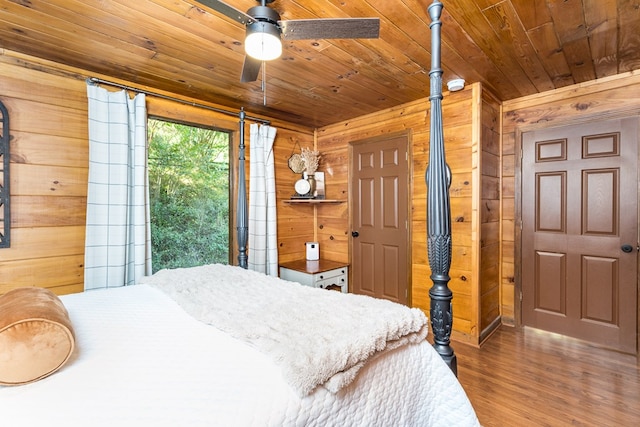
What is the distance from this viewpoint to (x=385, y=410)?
1058 millimetres

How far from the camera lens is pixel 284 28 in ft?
4.69

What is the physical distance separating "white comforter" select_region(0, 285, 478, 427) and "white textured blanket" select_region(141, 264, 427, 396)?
0.04m

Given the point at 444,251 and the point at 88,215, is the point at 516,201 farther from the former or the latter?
the point at 88,215

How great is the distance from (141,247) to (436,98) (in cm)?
230

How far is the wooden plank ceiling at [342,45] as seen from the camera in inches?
63.9

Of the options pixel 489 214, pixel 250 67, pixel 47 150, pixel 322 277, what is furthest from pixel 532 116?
pixel 47 150

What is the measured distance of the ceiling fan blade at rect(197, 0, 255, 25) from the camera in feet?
3.95

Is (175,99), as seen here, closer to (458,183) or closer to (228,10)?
(228,10)

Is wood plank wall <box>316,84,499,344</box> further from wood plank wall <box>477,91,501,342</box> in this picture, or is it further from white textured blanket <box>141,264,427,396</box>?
white textured blanket <box>141,264,427,396</box>

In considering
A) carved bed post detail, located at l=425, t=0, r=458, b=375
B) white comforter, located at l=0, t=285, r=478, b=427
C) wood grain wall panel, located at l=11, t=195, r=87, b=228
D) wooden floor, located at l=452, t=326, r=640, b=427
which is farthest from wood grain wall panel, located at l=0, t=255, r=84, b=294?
wooden floor, located at l=452, t=326, r=640, b=427

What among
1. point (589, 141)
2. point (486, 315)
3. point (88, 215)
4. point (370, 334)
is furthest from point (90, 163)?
point (589, 141)

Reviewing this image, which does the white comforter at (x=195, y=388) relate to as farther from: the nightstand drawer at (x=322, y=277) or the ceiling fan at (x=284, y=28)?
the nightstand drawer at (x=322, y=277)

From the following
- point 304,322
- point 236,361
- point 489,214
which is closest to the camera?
point 236,361

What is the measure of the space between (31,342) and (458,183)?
2843mm
